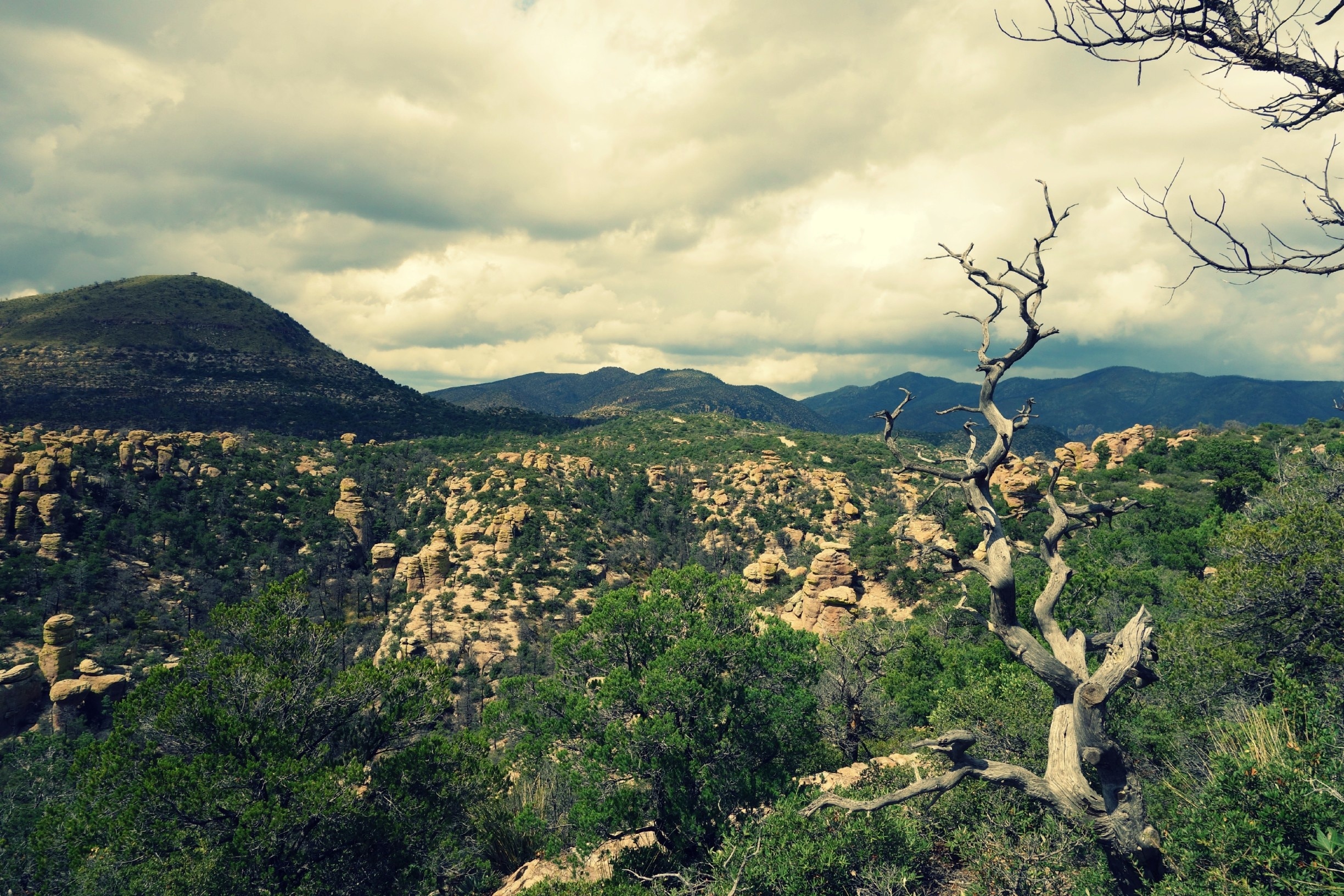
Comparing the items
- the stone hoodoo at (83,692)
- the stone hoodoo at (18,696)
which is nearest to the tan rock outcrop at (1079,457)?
the stone hoodoo at (83,692)

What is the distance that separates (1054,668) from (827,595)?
3528 cm

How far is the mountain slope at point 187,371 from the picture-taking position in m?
77.1

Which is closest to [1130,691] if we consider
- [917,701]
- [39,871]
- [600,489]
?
[917,701]

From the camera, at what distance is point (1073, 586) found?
66.3 feet

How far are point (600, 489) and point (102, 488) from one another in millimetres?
53457

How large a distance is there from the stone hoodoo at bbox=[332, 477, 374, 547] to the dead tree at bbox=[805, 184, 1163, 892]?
2789 inches

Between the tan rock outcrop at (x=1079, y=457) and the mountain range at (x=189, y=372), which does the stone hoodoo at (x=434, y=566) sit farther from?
the tan rock outcrop at (x=1079, y=457)

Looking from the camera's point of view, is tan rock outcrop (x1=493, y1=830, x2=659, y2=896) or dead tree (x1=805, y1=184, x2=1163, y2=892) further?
tan rock outcrop (x1=493, y1=830, x2=659, y2=896)

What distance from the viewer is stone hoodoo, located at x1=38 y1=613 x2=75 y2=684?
35.4 metres

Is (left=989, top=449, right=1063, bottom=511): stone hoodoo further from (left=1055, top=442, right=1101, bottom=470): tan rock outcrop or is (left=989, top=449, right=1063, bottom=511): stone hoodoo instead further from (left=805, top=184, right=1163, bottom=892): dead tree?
(left=805, top=184, right=1163, bottom=892): dead tree

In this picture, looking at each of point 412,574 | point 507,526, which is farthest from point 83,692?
point 507,526

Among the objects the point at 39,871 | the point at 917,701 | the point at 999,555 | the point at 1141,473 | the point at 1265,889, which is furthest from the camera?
the point at 1141,473

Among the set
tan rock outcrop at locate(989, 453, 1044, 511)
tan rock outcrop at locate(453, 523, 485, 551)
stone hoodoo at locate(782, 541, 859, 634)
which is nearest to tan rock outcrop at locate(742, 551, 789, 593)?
stone hoodoo at locate(782, 541, 859, 634)

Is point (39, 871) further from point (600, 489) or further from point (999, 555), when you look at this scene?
point (600, 489)
